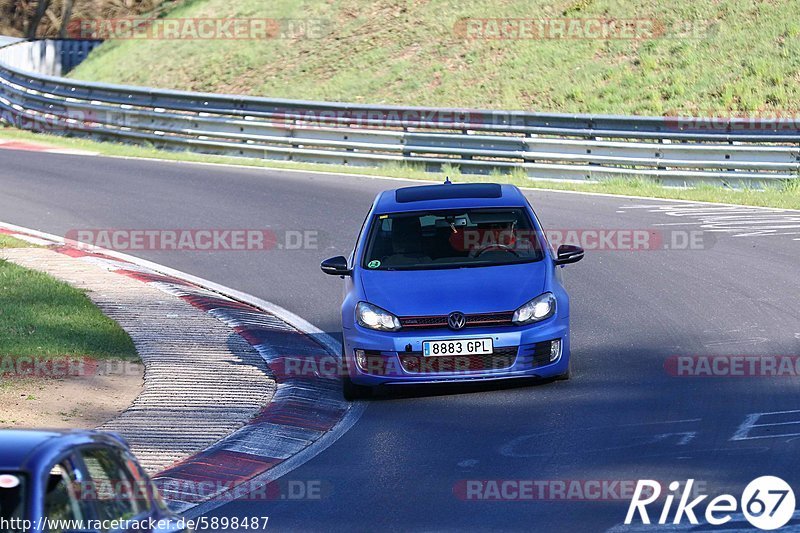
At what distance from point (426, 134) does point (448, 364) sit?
14772mm

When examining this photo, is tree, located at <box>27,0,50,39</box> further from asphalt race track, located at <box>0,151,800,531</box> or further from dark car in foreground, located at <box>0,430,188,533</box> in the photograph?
dark car in foreground, located at <box>0,430,188,533</box>

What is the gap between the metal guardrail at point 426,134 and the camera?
71.1 feet

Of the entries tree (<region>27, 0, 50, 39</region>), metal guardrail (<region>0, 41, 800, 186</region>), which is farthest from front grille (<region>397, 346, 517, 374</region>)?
tree (<region>27, 0, 50, 39</region>)

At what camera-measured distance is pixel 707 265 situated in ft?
49.7

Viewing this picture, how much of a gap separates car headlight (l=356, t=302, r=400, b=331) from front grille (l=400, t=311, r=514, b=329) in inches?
5.6

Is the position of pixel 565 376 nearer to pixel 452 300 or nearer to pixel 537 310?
pixel 537 310

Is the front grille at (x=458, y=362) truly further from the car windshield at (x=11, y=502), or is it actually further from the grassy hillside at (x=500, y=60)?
the grassy hillside at (x=500, y=60)

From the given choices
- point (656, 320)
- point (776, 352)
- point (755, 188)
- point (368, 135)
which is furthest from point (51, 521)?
point (368, 135)

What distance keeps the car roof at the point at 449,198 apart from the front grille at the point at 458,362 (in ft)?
5.65

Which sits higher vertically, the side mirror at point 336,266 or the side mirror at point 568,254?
the side mirror at point 568,254

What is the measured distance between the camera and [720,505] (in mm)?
7055

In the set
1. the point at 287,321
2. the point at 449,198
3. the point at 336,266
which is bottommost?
the point at 287,321

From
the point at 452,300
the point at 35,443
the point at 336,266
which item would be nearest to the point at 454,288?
the point at 452,300

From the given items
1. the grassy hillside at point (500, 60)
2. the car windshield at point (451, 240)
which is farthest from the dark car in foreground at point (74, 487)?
the grassy hillside at point (500, 60)
